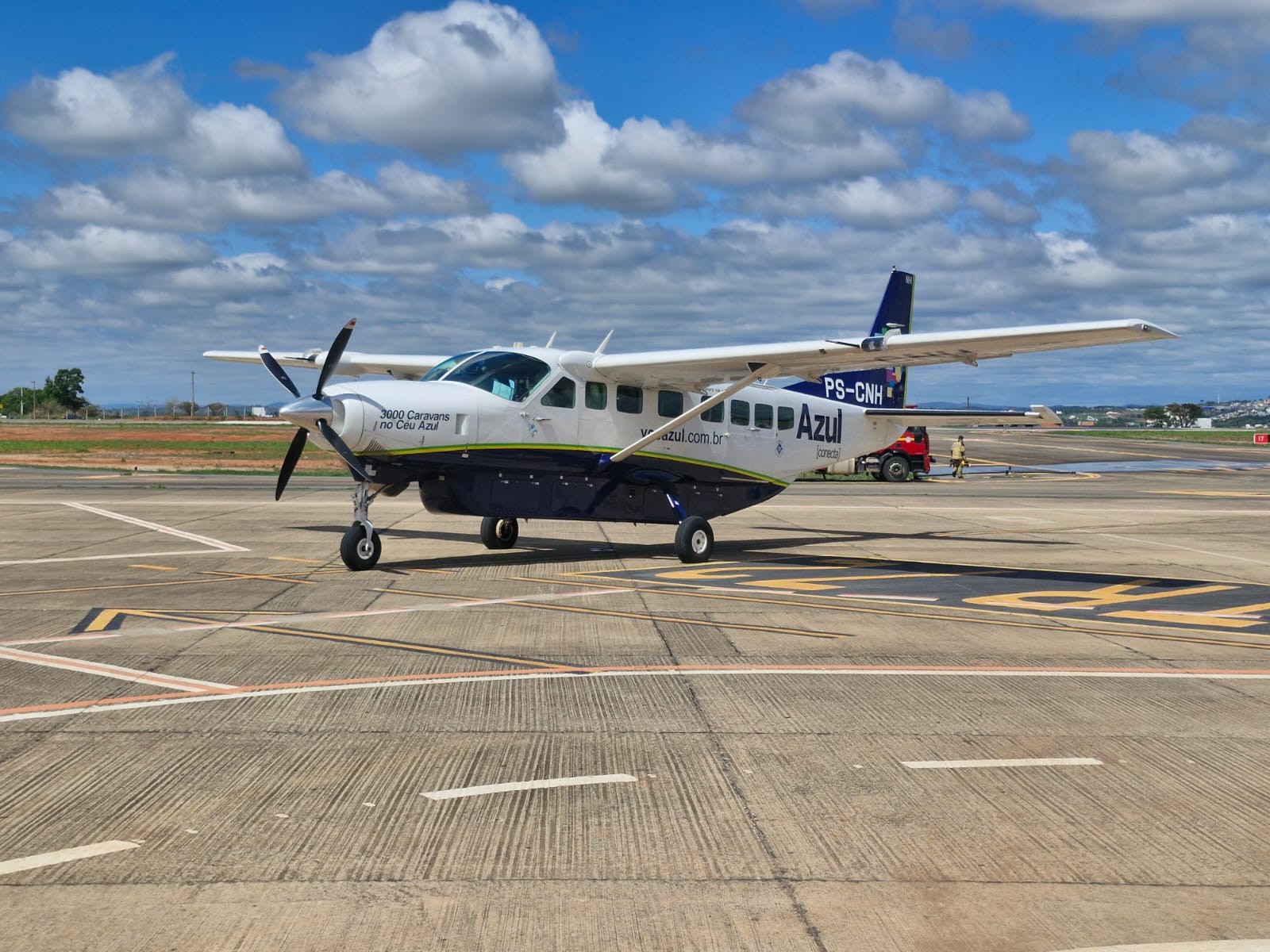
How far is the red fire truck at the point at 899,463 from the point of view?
43.7m

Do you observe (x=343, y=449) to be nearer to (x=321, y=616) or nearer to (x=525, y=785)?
(x=321, y=616)

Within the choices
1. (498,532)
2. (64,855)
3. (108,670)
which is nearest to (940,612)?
(498,532)

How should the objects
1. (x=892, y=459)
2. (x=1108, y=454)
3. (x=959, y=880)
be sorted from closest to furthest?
(x=959, y=880) → (x=892, y=459) → (x=1108, y=454)

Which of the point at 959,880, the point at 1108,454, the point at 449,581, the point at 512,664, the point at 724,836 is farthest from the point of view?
the point at 1108,454

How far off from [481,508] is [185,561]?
4271mm

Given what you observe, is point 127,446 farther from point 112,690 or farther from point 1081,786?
point 1081,786

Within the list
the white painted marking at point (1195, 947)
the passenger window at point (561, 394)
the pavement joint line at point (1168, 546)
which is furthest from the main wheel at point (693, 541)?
the white painted marking at point (1195, 947)

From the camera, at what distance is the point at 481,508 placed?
16672 mm

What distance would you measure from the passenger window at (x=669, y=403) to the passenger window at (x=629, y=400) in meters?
0.40

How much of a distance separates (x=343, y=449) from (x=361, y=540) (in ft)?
4.47

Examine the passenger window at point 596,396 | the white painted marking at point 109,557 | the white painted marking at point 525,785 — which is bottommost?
the white painted marking at point 109,557

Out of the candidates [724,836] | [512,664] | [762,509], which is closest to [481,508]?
[512,664]

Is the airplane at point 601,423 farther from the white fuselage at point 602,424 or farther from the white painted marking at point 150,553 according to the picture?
the white painted marking at point 150,553

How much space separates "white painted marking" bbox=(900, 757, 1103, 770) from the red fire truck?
3687cm
